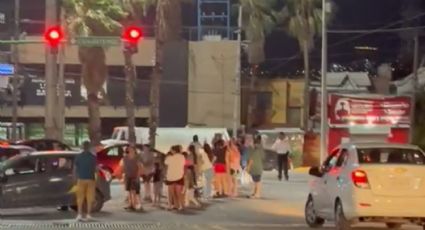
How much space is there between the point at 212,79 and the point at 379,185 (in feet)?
143

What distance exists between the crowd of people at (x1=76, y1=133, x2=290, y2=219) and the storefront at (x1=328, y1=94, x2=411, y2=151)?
30.3ft

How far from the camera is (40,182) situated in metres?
22.0

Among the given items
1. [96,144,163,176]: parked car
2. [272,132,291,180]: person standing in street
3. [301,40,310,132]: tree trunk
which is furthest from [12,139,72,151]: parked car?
[301,40,310,132]: tree trunk

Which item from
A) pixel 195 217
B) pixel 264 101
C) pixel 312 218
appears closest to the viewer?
pixel 312 218

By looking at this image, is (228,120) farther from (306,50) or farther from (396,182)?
(396,182)

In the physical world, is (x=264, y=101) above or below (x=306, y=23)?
below

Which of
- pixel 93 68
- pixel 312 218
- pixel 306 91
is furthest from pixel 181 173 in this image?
pixel 306 91

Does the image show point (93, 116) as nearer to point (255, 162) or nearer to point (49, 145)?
point (49, 145)

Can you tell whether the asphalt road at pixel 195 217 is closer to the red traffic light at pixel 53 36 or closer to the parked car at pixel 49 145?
the red traffic light at pixel 53 36

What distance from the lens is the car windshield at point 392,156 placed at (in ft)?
53.1

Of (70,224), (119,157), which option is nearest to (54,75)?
(119,157)

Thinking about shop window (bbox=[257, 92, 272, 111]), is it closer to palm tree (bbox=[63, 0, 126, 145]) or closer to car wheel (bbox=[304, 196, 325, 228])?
palm tree (bbox=[63, 0, 126, 145])

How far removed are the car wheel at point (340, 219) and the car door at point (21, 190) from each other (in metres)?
8.17

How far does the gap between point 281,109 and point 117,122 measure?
10909mm
